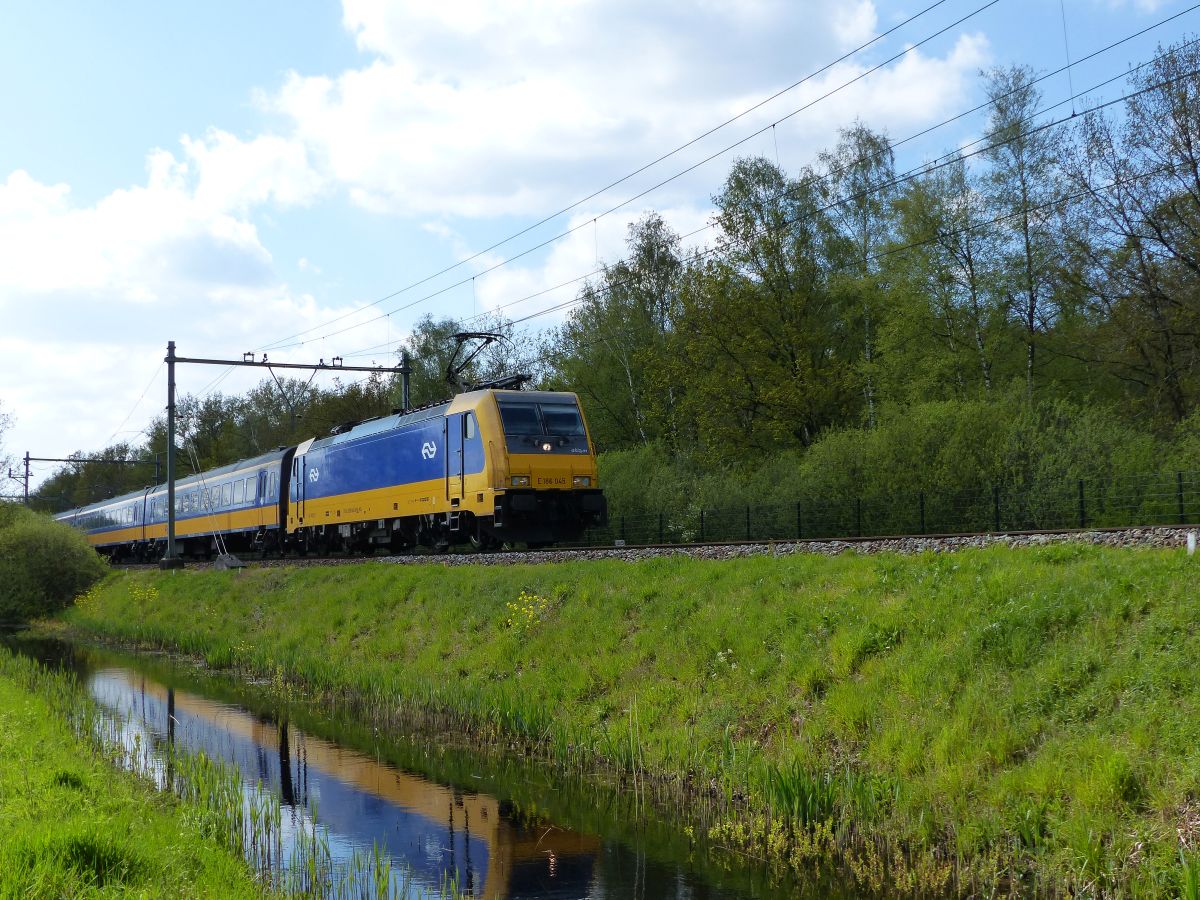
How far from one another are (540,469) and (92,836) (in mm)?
17338

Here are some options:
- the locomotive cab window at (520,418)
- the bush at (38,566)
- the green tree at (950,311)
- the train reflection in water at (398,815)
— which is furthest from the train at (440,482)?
the green tree at (950,311)

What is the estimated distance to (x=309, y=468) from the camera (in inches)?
1389

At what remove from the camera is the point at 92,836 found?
755 centimetres

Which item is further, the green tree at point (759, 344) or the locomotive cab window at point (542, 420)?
the green tree at point (759, 344)

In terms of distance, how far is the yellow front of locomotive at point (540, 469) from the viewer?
79.6 feet

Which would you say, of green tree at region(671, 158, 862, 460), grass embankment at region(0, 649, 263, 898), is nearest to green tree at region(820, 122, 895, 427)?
green tree at region(671, 158, 862, 460)

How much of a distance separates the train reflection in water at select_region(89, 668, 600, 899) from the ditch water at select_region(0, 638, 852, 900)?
2cm

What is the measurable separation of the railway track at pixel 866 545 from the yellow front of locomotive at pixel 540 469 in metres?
1.69

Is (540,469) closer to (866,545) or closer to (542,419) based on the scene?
(542,419)

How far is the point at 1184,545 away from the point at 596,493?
1421 centimetres

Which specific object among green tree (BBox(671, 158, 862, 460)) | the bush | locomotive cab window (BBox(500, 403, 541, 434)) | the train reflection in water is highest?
green tree (BBox(671, 158, 862, 460))

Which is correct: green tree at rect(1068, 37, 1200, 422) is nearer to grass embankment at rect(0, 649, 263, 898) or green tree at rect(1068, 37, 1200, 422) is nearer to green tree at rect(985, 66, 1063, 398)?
green tree at rect(985, 66, 1063, 398)

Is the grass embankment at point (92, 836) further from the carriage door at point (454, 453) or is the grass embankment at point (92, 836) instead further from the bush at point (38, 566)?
the bush at point (38, 566)

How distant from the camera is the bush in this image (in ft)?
124
